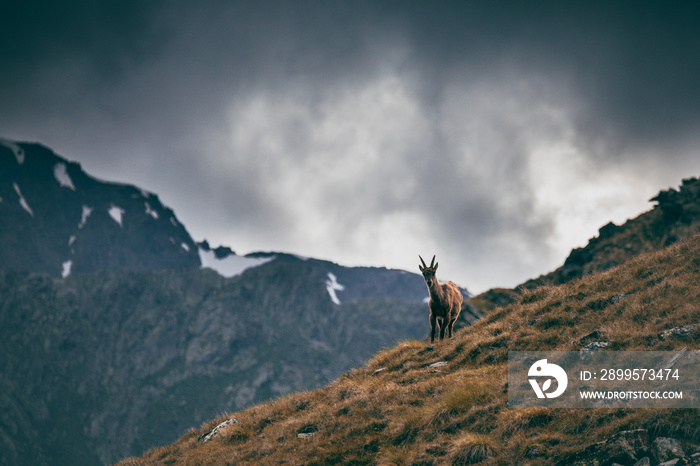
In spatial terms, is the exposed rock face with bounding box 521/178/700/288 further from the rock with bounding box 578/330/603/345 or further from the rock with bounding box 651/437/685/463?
the rock with bounding box 651/437/685/463

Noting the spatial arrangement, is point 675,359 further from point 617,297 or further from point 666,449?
point 617,297

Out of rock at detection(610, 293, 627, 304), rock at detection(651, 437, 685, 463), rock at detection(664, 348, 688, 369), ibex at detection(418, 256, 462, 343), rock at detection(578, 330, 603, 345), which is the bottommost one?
rock at detection(651, 437, 685, 463)

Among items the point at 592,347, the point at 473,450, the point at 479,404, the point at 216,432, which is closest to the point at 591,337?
the point at 592,347

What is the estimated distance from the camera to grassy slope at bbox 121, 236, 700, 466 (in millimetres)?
10352

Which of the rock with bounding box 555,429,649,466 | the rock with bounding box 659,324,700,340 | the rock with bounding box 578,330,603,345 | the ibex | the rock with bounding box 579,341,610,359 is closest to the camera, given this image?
the rock with bounding box 555,429,649,466

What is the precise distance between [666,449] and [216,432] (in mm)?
15071

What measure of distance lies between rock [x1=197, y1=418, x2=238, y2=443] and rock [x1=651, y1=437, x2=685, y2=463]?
1442cm

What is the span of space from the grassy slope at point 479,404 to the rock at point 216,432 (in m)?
0.28

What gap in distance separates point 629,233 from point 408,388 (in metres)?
92.4

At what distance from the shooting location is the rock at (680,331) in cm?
1203

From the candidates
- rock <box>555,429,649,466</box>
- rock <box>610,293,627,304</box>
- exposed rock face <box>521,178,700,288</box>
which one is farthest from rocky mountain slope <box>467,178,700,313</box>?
rock <box>555,429,649,466</box>

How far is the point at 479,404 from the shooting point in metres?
12.3

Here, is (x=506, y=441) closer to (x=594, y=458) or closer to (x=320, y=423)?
(x=594, y=458)

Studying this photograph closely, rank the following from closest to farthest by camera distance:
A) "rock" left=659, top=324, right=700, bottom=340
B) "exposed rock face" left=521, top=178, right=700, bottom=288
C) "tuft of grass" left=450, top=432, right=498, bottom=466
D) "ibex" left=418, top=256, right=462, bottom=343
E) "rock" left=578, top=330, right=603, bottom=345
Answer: "tuft of grass" left=450, top=432, right=498, bottom=466 < "rock" left=659, top=324, right=700, bottom=340 < "rock" left=578, top=330, right=603, bottom=345 < "ibex" left=418, top=256, right=462, bottom=343 < "exposed rock face" left=521, top=178, right=700, bottom=288
